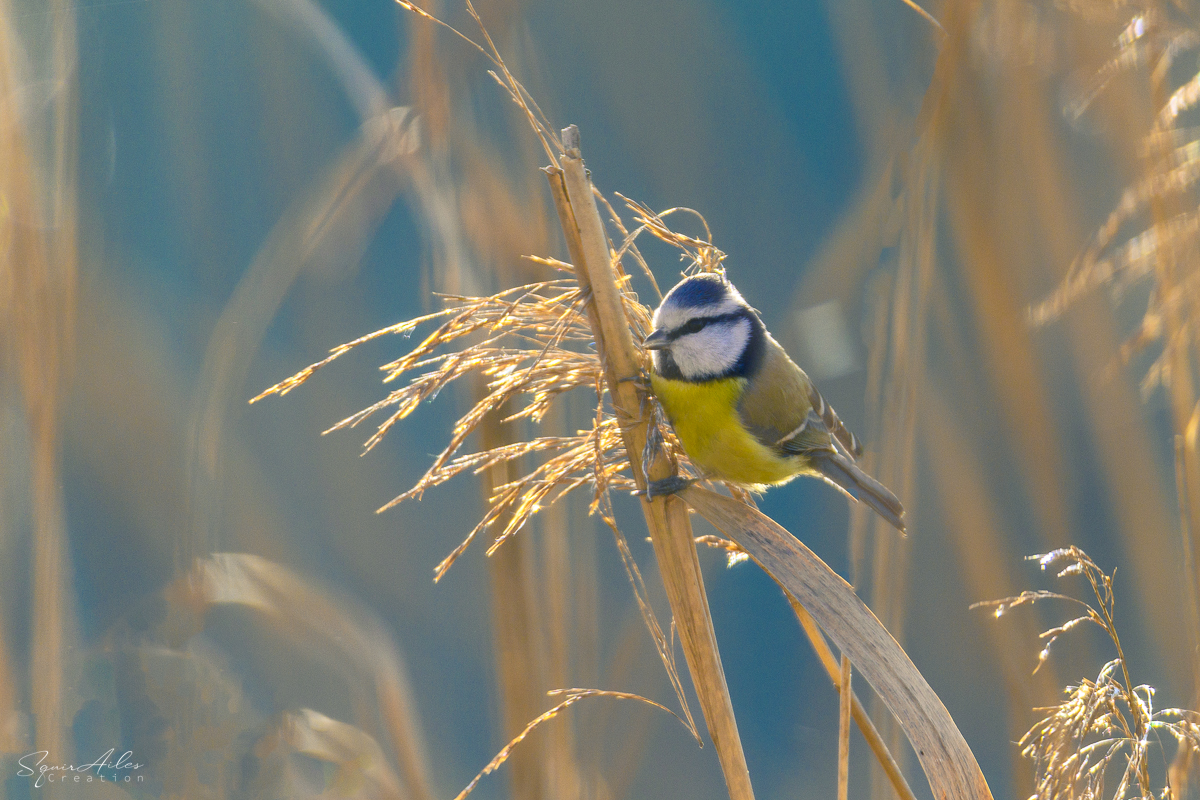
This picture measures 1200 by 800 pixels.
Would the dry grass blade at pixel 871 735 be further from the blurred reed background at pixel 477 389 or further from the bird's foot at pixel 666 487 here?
the blurred reed background at pixel 477 389

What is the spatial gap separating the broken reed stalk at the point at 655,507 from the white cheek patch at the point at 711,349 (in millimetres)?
184

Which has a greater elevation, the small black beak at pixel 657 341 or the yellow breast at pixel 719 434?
the small black beak at pixel 657 341

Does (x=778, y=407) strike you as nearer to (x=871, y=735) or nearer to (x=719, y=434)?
(x=719, y=434)

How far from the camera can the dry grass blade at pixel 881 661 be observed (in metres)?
0.46

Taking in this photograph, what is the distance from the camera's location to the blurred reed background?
823 millimetres

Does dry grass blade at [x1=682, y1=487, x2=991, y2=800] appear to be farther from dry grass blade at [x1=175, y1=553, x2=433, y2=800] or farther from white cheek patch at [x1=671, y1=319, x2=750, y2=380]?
dry grass blade at [x1=175, y1=553, x2=433, y2=800]

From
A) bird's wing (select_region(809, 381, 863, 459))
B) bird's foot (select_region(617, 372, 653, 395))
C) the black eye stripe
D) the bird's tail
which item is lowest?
the bird's tail

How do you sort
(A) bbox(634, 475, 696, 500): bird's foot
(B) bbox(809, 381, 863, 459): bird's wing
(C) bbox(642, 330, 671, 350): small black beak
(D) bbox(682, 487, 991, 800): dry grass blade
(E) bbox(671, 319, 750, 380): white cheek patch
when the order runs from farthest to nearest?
(B) bbox(809, 381, 863, 459): bird's wing
(E) bbox(671, 319, 750, 380): white cheek patch
(C) bbox(642, 330, 671, 350): small black beak
(A) bbox(634, 475, 696, 500): bird's foot
(D) bbox(682, 487, 991, 800): dry grass blade

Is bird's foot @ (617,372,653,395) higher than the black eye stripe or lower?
lower

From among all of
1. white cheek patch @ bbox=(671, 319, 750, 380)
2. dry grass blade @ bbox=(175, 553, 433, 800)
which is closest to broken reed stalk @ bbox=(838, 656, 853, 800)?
white cheek patch @ bbox=(671, 319, 750, 380)

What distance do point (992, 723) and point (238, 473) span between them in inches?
58.5

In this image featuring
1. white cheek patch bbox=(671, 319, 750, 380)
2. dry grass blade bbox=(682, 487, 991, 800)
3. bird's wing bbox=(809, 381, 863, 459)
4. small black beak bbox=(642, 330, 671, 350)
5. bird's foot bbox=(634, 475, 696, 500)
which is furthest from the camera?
bird's wing bbox=(809, 381, 863, 459)

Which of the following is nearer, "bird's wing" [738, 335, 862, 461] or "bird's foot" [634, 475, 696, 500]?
"bird's foot" [634, 475, 696, 500]

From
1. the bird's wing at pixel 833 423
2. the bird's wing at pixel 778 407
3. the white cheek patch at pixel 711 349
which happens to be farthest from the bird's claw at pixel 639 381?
the bird's wing at pixel 833 423
